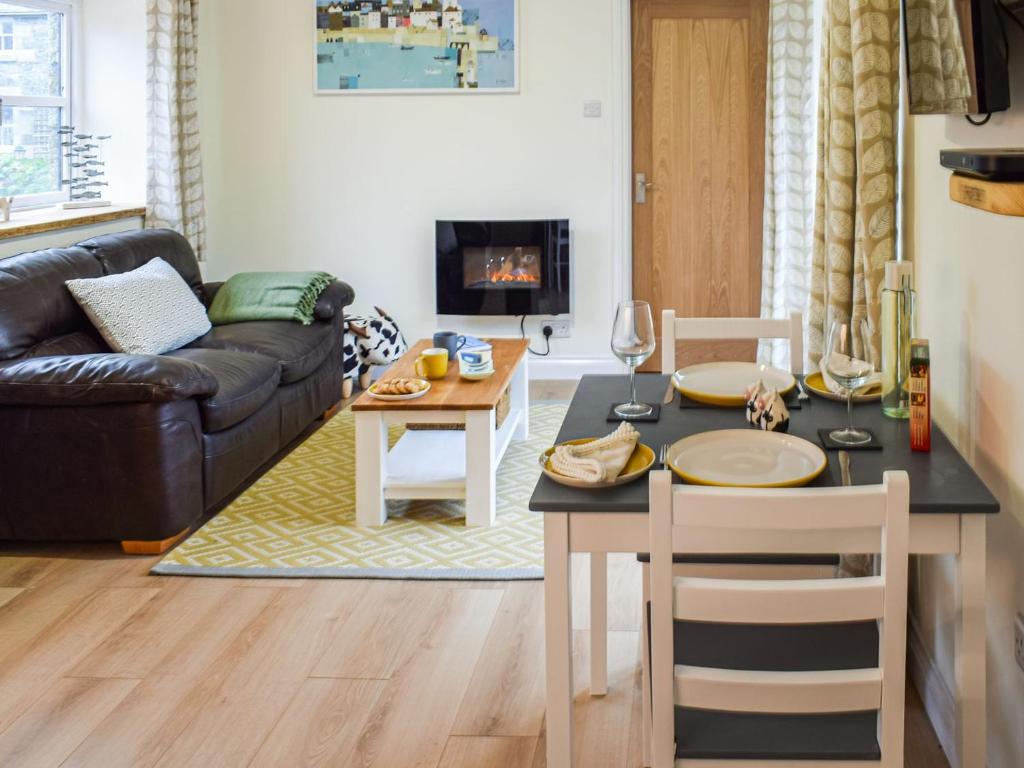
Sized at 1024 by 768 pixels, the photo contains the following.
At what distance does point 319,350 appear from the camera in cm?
527

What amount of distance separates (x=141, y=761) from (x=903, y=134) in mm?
2236

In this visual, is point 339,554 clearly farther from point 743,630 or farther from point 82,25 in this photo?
point 82,25

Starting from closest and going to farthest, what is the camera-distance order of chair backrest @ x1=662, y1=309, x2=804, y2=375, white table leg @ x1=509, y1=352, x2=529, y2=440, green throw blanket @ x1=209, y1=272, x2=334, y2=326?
chair backrest @ x1=662, y1=309, x2=804, y2=375
white table leg @ x1=509, y1=352, x2=529, y2=440
green throw blanket @ x1=209, y1=272, x2=334, y2=326

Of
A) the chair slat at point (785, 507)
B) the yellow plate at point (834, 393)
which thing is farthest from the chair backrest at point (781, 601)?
the yellow plate at point (834, 393)

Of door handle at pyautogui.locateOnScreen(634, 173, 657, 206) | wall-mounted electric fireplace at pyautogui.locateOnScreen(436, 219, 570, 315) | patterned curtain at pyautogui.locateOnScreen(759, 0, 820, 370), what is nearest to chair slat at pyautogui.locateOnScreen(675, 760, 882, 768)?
patterned curtain at pyautogui.locateOnScreen(759, 0, 820, 370)

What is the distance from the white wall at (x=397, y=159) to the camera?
6.29 m

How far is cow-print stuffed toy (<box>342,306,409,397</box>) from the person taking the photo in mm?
6027

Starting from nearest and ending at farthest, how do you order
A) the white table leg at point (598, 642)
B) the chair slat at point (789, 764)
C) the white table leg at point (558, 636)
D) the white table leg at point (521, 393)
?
1. the chair slat at point (789, 764)
2. the white table leg at point (558, 636)
3. the white table leg at point (598, 642)
4. the white table leg at point (521, 393)

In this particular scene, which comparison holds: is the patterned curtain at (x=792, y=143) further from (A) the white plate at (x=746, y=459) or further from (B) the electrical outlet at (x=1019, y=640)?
(B) the electrical outlet at (x=1019, y=640)

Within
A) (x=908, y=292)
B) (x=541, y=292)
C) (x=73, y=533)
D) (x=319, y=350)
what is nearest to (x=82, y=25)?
(x=319, y=350)

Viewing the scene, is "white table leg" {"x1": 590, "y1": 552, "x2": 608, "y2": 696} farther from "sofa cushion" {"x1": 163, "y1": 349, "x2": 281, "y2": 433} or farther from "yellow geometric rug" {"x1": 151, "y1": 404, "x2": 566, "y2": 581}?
Result: "sofa cushion" {"x1": 163, "y1": 349, "x2": 281, "y2": 433}

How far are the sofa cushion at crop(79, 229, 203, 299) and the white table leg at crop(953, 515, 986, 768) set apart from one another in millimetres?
3789

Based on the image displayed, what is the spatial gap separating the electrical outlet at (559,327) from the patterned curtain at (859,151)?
3373 mm

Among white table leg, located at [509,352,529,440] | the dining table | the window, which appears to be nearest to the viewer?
the dining table
